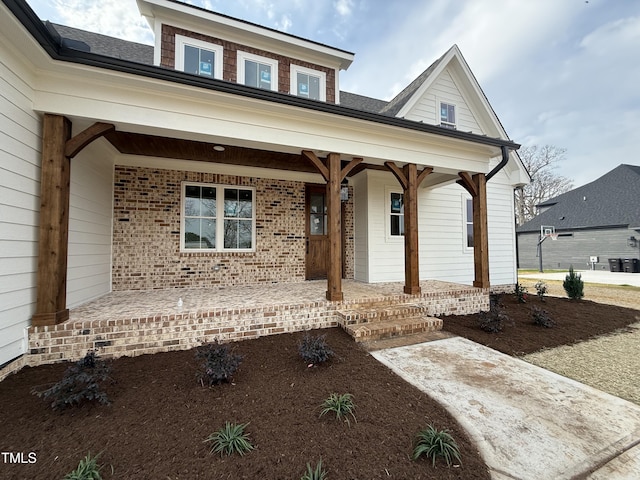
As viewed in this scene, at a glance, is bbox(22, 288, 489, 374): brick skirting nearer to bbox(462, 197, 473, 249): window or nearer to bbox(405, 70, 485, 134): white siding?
bbox(462, 197, 473, 249): window

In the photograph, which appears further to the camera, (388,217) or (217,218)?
(388,217)

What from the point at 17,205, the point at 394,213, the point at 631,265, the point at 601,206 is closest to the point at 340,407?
the point at 17,205

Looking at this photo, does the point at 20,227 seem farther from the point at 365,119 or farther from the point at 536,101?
the point at 536,101

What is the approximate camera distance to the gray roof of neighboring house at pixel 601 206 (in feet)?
52.3

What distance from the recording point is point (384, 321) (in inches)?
166

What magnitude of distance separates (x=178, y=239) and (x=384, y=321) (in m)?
4.37

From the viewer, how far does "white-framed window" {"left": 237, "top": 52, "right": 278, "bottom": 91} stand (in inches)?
239

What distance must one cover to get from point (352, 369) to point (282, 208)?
14.4ft

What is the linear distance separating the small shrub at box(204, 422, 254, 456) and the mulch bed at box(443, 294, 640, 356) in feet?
11.5

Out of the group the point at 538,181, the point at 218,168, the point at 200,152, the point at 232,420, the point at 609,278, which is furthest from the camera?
the point at 538,181

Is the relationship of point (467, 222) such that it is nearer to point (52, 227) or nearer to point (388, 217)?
point (388, 217)

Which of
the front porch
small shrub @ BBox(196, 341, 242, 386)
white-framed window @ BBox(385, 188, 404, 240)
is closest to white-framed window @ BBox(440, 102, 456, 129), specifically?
white-framed window @ BBox(385, 188, 404, 240)

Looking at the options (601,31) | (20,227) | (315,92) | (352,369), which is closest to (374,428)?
(352,369)

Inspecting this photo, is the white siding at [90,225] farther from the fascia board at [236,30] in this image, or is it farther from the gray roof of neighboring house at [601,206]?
the gray roof of neighboring house at [601,206]
